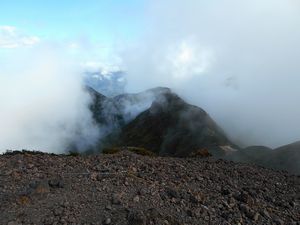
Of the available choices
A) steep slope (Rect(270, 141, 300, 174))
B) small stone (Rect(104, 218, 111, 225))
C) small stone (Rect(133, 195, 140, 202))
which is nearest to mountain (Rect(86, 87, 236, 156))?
steep slope (Rect(270, 141, 300, 174))

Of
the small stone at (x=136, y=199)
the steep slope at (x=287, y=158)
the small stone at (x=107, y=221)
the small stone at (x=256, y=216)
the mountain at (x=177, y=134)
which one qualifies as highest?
the mountain at (x=177, y=134)

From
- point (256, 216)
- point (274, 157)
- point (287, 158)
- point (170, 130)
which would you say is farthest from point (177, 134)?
point (256, 216)

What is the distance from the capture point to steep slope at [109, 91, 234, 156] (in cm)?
9762

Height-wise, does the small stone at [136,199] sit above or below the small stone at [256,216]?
above

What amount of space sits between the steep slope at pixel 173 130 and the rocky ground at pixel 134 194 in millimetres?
66973

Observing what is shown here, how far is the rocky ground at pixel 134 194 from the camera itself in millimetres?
11719

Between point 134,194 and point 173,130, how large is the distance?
4237 inches

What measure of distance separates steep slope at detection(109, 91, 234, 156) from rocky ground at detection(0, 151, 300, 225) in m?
67.0

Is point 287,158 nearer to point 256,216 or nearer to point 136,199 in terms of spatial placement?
point 256,216

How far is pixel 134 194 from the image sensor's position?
503 inches

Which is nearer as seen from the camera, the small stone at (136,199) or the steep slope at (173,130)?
the small stone at (136,199)

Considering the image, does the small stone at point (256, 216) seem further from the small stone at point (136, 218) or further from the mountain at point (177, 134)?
the mountain at point (177, 134)

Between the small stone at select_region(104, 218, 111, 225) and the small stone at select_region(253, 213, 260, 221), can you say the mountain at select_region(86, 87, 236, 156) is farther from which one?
the small stone at select_region(104, 218, 111, 225)

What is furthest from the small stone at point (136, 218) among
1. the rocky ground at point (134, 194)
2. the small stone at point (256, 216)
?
the small stone at point (256, 216)
